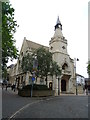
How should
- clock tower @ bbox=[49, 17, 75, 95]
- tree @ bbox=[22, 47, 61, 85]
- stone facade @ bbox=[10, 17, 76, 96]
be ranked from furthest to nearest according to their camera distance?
clock tower @ bbox=[49, 17, 75, 95], stone facade @ bbox=[10, 17, 76, 96], tree @ bbox=[22, 47, 61, 85]

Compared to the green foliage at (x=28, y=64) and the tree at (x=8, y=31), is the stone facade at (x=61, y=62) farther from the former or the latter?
the tree at (x=8, y=31)

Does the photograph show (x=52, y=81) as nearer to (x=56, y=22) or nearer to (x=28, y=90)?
(x=28, y=90)

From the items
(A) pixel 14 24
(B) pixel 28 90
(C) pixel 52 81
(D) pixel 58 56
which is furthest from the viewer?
(D) pixel 58 56

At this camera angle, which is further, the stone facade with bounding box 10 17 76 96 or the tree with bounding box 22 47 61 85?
the stone facade with bounding box 10 17 76 96

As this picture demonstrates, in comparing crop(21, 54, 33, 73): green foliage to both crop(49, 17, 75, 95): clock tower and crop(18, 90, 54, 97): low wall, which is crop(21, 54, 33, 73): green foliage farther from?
crop(49, 17, 75, 95): clock tower

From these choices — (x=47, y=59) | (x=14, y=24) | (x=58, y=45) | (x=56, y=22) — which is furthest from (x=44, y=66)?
(x=56, y=22)

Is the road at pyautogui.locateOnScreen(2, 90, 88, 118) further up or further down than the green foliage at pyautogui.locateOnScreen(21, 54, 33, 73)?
further down

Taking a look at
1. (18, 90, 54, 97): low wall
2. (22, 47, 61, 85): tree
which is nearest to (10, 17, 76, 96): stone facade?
(22, 47, 61, 85): tree

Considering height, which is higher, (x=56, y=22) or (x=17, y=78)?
(x=56, y=22)

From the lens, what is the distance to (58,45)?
42.6 meters

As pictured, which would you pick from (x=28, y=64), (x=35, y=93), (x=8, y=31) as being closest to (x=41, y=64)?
(x=28, y=64)

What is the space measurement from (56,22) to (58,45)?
1094 centimetres

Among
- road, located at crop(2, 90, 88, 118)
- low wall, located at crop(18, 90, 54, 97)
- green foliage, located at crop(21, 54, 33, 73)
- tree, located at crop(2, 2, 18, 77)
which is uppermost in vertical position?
tree, located at crop(2, 2, 18, 77)

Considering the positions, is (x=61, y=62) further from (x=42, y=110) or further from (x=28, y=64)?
(x=42, y=110)
